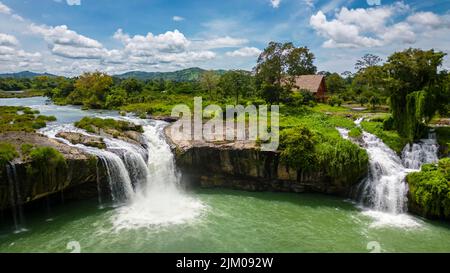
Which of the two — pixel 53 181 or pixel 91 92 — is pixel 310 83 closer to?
pixel 91 92

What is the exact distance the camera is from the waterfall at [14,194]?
55.5ft

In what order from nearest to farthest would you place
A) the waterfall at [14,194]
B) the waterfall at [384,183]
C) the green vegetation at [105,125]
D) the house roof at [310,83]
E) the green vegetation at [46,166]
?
1. the waterfall at [14,194]
2. the green vegetation at [46,166]
3. the waterfall at [384,183]
4. the green vegetation at [105,125]
5. the house roof at [310,83]

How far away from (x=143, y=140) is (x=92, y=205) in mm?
6970

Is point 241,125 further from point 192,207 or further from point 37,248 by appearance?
point 37,248

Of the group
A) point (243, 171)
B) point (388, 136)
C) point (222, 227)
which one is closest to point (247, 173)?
point (243, 171)

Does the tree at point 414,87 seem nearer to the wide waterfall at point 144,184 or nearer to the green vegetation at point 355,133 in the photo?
the green vegetation at point 355,133

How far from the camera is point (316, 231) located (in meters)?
18.2

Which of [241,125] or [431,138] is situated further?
[241,125]

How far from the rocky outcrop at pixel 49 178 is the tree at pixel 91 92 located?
39.5 metres

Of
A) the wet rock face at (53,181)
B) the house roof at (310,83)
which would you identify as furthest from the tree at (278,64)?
the wet rock face at (53,181)

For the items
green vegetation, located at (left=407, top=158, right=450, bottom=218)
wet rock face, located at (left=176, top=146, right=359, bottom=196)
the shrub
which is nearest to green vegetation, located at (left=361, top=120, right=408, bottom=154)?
green vegetation, located at (left=407, top=158, right=450, bottom=218)

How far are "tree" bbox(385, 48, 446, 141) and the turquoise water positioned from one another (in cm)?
824

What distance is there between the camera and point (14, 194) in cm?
1728
